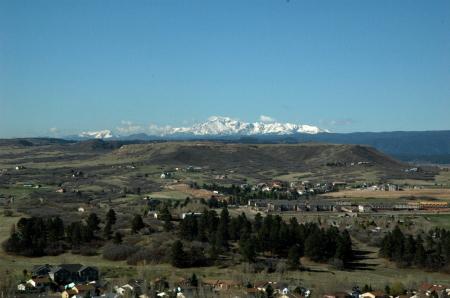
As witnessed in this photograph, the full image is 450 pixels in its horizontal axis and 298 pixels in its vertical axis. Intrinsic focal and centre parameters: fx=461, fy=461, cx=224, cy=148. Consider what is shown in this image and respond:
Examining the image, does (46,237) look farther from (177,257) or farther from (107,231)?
(177,257)

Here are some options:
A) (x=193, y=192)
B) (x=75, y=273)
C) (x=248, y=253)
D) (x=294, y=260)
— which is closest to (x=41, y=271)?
(x=75, y=273)

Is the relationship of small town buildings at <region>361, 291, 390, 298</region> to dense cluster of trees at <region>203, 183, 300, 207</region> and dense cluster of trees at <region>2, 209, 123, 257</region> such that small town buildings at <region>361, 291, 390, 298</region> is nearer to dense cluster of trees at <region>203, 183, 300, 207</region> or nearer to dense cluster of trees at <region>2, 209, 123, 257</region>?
dense cluster of trees at <region>2, 209, 123, 257</region>

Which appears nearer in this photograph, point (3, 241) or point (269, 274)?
point (269, 274)

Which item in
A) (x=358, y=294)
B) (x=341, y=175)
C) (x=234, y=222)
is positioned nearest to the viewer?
(x=358, y=294)

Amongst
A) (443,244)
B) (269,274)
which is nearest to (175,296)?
(269,274)

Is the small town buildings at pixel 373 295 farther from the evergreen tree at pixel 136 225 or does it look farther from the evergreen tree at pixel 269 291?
the evergreen tree at pixel 136 225

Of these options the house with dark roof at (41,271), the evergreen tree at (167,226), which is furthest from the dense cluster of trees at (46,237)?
the house with dark roof at (41,271)

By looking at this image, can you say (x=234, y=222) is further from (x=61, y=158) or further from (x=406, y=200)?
(x=61, y=158)
